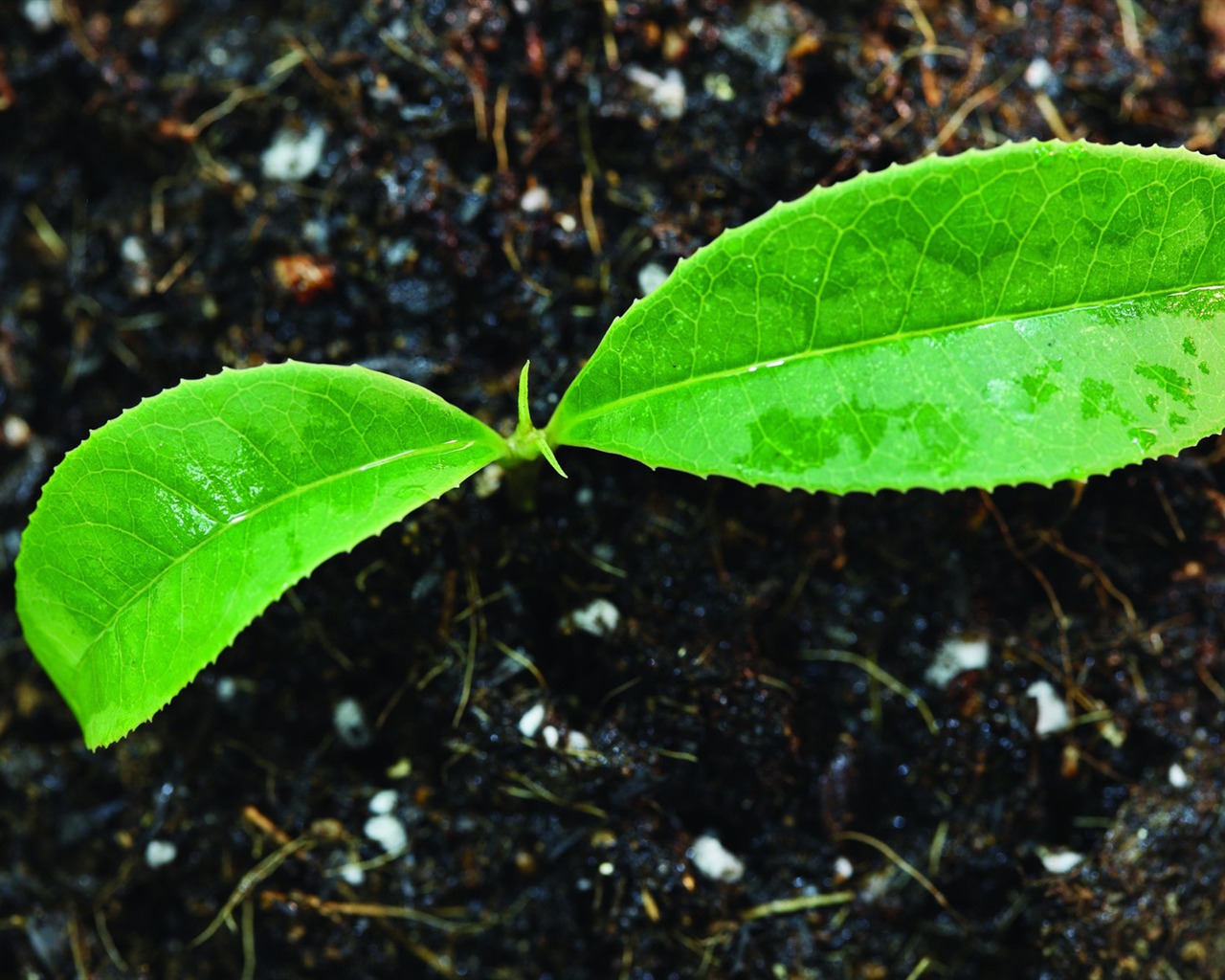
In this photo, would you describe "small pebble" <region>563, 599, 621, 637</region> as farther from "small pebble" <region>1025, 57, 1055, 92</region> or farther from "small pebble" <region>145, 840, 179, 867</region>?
"small pebble" <region>1025, 57, 1055, 92</region>

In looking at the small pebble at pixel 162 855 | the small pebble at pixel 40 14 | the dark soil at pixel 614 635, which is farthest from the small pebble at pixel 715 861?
the small pebble at pixel 40 14

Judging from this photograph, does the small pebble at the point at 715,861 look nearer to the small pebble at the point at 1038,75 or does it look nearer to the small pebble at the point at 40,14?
the small pebble at the point at 1038,75

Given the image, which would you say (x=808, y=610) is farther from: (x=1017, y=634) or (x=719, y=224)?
(x=719, y=224)

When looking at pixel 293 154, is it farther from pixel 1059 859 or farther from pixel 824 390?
pixel 1059 859

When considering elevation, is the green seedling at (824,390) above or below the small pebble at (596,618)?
above

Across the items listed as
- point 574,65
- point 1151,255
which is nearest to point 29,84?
point 574,65

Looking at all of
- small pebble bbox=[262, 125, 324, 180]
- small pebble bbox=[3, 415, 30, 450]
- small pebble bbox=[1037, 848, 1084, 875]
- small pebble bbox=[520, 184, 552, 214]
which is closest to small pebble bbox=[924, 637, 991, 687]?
small pebble bbox=[1037, 848, 1084, 875]

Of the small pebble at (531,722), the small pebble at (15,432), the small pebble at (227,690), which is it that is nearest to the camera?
the small pebble at (531,722)
